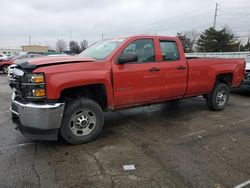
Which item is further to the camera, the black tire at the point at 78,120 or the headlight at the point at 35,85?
the black tire at the point at 78,120

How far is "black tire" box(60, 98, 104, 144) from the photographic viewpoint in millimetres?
4043

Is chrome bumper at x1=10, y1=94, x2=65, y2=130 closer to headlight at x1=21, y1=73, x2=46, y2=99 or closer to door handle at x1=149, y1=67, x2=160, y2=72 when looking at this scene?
headlight at x1=21, y1=73, x2=46, y2=99

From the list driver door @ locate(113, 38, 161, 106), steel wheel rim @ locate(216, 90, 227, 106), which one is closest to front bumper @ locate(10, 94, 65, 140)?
driver door @ locate(113, 38, 161, 106)

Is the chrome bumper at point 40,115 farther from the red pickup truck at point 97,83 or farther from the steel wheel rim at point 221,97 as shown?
the steel wheel rim at point 221,97

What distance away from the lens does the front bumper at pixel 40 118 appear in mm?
3695

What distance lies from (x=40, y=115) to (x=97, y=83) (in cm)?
109

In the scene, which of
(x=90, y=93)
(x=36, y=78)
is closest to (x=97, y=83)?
(x=90, y=93)

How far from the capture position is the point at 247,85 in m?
8.86

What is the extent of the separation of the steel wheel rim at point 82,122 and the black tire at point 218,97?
3606 mm

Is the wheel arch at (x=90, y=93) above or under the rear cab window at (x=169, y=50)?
under

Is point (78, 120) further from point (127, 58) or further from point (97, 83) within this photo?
point (127, 58)

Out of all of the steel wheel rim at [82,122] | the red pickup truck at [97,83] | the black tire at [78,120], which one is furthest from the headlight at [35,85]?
the steel wheel rim at [82,122]

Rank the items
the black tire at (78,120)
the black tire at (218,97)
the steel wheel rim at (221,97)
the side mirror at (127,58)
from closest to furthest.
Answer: the black tire at (78,120) < the side mirror at (127,58) < the black tire at (218,97) < the steel wheel rim at (221,97)

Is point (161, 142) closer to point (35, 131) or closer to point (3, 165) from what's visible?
point (35, 131)
